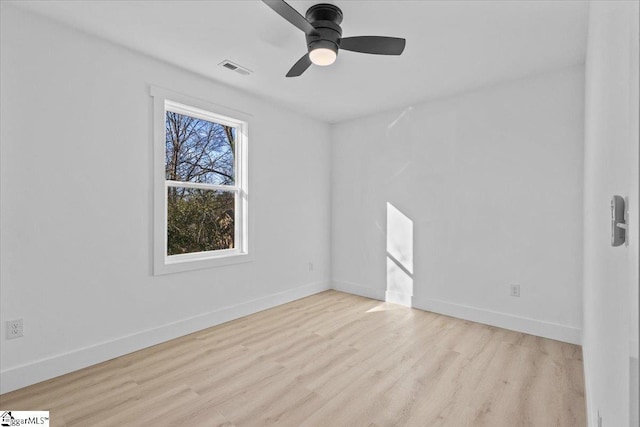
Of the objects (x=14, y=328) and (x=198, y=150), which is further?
(x=198, y=150)

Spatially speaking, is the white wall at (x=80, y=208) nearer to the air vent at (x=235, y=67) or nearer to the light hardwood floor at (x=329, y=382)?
the light hardwood floor at (x=329, y=382)

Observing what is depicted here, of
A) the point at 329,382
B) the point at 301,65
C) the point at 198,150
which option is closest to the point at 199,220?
the point at 198,150

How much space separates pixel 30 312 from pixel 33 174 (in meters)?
0.96

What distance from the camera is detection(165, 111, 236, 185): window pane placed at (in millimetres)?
3170

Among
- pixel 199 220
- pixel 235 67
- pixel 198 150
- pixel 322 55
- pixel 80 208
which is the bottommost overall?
pixel 199 220

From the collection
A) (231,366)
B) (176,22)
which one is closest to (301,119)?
(176,22)

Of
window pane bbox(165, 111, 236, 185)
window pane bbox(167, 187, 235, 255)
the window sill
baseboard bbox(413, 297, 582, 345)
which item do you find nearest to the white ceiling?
window pane bbox(165, 111, 236, 185)

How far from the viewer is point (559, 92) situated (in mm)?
3004

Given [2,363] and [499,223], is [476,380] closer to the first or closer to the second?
[499,223]

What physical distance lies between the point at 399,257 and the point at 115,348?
314cm

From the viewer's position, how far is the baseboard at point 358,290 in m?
4.32

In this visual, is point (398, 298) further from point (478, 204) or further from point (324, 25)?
point (324, 25)

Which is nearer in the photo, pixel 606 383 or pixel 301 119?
pixel 606 383

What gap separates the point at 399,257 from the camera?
413 centimetres
